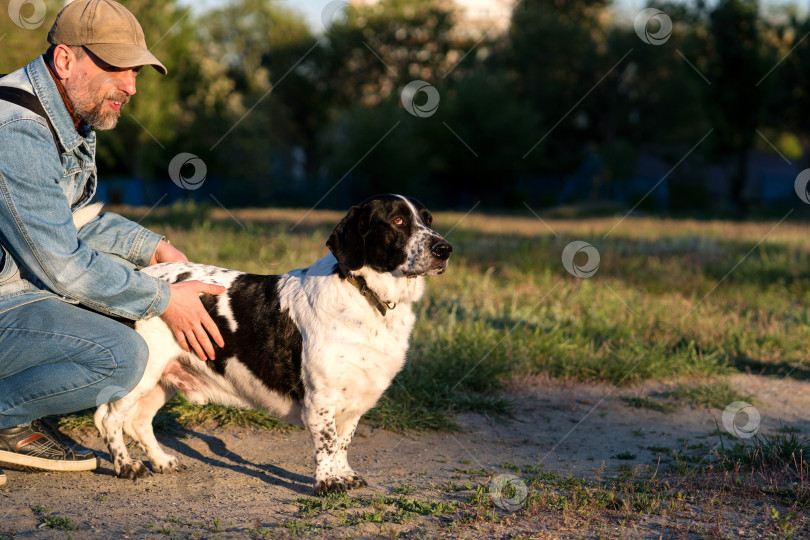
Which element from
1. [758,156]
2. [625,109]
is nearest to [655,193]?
[625,109]

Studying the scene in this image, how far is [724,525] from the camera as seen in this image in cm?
293

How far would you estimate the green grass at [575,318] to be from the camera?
4.89m

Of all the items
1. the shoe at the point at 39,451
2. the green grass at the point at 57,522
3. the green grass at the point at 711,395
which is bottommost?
the green grass at the point at 57,522

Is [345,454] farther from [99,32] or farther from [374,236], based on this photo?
[99,32]

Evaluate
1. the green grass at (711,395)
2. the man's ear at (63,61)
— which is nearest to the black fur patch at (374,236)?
the man's ear at (63,61)

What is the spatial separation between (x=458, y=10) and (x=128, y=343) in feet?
137

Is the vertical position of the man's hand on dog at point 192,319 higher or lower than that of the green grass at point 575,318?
lower

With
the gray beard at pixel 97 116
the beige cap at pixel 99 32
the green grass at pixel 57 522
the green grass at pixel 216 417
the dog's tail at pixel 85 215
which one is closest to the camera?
the green grass at pixel 57 522

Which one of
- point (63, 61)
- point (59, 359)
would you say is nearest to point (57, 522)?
point (59, 359)

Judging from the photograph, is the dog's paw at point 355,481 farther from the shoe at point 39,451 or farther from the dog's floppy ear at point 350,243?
the shoe at point 39,451

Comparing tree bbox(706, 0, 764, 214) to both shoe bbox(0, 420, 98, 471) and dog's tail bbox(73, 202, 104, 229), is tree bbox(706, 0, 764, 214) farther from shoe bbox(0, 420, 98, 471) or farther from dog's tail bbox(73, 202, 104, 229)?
shoe bbox(0, 420, 98, 471)

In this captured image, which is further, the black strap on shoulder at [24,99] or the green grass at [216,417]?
the green grass at [216,417]

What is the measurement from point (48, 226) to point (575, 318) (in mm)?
4792

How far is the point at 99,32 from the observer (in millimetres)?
3018
